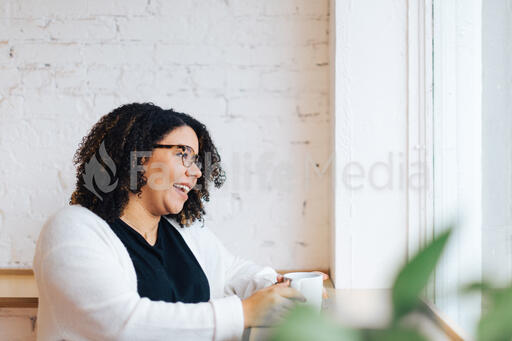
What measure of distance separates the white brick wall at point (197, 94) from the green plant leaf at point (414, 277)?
133cm

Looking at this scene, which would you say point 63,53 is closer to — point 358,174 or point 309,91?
point 309,91

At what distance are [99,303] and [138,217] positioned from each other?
32cm

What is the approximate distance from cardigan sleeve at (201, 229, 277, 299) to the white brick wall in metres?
0.35

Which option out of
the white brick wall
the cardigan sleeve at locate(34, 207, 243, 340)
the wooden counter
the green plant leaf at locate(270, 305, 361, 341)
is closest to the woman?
the cardigan sleeve at locate(34, 207, 243, 340)

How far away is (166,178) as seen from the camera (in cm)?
106

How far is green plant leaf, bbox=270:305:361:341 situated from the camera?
212mm

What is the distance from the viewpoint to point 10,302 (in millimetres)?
1267

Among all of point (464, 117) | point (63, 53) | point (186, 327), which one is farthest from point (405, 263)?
point (63, 53)

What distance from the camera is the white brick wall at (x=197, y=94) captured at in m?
1.53

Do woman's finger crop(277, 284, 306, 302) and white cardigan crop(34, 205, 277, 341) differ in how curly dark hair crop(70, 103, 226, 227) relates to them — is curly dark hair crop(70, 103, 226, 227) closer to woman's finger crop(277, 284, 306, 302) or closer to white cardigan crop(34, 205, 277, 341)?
white cardigan crop(34, 205, 277, 341)

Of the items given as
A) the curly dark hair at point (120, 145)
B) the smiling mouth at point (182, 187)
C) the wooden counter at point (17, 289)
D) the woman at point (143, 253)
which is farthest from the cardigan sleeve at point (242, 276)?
the wooden counter at point (17, 289)

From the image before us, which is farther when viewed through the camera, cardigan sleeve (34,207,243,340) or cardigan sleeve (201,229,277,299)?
cardigan sleeve (201,229,277,299)

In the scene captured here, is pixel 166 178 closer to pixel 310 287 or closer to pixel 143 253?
pixel 143 253

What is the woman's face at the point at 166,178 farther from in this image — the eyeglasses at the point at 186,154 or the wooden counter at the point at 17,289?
the wooden counter at the point at 17,289
